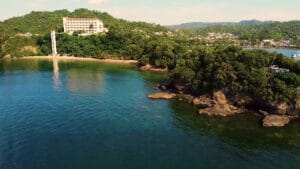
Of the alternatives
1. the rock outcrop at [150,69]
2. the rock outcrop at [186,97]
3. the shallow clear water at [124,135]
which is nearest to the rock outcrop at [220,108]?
the shallow clear water at [124,135]

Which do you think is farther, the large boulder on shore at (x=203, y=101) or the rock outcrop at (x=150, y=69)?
the rock outcrop at (x=150, y=69)

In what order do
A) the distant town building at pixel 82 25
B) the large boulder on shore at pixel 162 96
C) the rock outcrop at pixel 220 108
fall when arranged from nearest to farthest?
the rock outcrop at pixel 220 108, the large boulder on shore at pixel 162 96, the distant town building at pixel 82 25

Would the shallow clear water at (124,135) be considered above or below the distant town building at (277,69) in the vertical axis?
below

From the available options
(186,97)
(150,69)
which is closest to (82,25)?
(150,69)

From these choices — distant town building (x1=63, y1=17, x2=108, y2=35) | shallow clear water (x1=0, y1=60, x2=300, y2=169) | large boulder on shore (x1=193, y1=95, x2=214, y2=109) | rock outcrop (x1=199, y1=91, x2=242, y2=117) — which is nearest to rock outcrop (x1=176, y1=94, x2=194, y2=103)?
large boulder on shore (x1=193, y1=95, x2=214, y2=109)

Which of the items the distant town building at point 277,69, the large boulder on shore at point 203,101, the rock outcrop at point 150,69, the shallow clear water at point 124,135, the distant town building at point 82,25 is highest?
the distant town building at point 82,25

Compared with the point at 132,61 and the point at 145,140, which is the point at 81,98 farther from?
the point at 132,61

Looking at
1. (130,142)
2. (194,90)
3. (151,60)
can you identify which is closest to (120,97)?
(194,90)

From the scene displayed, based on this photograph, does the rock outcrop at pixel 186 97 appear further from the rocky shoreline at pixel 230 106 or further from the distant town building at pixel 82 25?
the distant town building at pixel 82 25

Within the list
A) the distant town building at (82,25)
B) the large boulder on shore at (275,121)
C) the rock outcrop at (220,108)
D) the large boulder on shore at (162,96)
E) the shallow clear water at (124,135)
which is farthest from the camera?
the distant town building at (82,25)
